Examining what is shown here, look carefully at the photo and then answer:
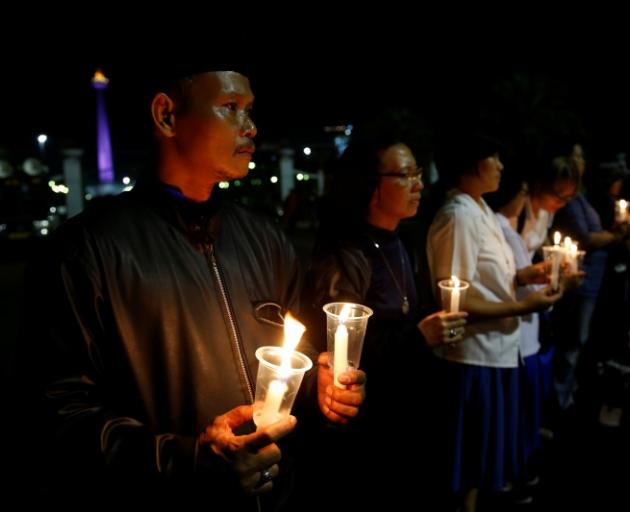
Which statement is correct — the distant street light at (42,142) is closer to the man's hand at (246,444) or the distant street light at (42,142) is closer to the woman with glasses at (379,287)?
the woman with glasses at (379,287)

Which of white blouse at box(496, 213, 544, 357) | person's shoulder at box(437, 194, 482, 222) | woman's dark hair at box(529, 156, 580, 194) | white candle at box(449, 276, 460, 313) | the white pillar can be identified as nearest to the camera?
white candle at box(449, 276, 460, 313)

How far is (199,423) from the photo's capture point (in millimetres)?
1741

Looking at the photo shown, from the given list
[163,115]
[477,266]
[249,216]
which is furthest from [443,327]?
[163,115]

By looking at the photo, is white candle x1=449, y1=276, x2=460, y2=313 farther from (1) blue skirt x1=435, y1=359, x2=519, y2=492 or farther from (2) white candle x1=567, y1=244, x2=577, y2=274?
(2) white candle x1=567, y1=244, x2=577, y2=274

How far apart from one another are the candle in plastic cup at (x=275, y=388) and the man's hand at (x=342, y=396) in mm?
366

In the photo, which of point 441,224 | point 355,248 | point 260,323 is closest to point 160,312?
point 260,323

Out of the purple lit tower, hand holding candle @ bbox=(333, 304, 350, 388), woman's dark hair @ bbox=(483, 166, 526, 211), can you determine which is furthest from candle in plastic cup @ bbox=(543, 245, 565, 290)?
the purple lit tower

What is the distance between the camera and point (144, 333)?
169 centimetres

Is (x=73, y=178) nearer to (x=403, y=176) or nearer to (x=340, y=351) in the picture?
(x=403, y=176)

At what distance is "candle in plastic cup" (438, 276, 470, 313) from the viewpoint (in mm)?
2732

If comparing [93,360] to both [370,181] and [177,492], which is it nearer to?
[177,492]

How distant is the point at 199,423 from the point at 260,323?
46 centimetres

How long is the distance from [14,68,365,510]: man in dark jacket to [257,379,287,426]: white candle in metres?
0.03

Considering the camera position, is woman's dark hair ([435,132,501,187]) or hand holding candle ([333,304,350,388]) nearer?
hand holding candle ([333,304,350,388])
